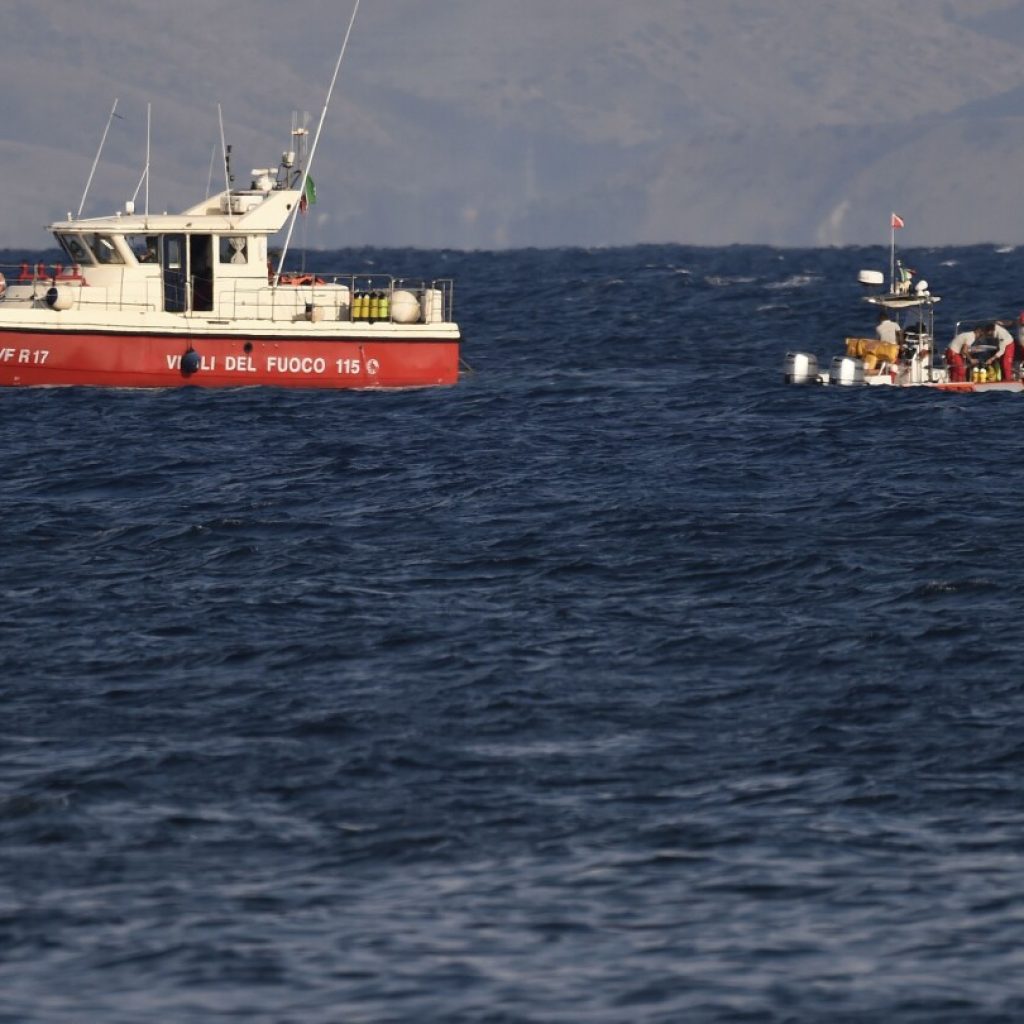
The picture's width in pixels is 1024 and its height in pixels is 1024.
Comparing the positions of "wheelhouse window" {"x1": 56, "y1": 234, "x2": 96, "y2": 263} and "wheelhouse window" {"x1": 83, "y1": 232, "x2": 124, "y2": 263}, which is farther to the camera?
"wheelhouse window" {"x1": 56, "y1": 234, "x2": 96, "y2": 263}

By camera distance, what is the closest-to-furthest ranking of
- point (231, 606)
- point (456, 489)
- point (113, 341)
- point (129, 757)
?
point (129, 757) < point (231, 606) < point (456, 489) < point (113, 341)

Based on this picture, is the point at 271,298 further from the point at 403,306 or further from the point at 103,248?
the point at 103,248

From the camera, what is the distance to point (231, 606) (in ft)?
81.9

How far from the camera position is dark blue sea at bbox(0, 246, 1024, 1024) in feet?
48.4

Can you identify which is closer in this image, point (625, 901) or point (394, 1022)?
point (394, 1022)

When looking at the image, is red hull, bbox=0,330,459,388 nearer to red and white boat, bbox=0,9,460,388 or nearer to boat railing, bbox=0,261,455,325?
red and white boat, bbox=0,9,460,388

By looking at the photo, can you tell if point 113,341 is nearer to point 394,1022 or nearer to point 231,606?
point 231,606

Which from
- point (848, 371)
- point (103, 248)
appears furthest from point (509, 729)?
point (848, 371)

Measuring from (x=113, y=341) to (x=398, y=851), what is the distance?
26.8 metres

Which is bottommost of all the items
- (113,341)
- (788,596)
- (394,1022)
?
(394,1022)

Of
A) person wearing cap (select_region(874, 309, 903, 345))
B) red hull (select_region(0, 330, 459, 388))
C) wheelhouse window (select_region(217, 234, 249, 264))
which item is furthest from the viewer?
person wearing cap (select_region(874, 309, 903, 345))

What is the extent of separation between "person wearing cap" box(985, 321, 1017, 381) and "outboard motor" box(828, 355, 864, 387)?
8.79ft

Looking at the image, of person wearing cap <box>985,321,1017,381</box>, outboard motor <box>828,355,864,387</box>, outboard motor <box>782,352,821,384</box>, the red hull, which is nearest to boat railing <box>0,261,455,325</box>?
the red hull

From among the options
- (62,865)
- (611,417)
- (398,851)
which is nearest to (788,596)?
(398,851)
